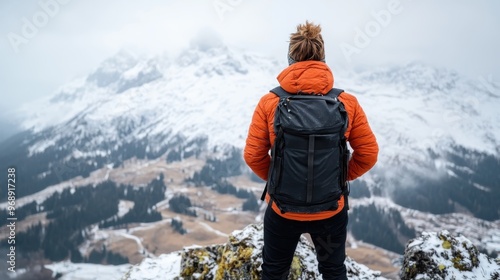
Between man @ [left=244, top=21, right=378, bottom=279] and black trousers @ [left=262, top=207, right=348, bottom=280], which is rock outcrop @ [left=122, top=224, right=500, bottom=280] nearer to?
black trousers @ [left=262, top=207, right=348, bottom=280]

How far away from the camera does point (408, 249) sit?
28.5 ft

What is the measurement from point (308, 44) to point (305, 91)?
0.71 m

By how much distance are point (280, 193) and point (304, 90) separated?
158 centimetres

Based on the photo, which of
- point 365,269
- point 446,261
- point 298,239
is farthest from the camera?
point 365,269

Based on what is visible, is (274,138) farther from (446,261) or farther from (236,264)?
(446,261)

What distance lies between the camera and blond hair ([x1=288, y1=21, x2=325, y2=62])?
4547 millimetres

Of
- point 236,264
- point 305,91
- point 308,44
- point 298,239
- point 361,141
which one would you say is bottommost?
point 236,264

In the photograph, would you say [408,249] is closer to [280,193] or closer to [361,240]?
[280,193]

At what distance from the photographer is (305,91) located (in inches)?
177

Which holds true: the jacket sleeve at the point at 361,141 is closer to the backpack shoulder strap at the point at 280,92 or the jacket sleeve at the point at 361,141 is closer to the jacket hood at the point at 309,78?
the jacket hood at the point at 309,78

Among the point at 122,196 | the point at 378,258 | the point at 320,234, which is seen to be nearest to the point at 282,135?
the point at 320,234

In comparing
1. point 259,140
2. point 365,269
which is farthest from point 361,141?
point 365,269

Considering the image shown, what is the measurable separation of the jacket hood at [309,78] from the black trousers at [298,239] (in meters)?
2.01

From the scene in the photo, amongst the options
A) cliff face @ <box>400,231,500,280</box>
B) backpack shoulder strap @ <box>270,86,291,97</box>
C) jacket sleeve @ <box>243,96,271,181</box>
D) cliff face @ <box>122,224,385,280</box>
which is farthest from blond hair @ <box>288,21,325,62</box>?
cliff face @ <box>400,231,500,280</box>
